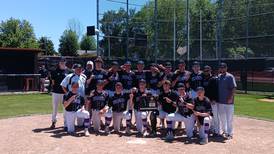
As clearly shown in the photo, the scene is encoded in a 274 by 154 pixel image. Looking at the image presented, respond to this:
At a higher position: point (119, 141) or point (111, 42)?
point (111, 42)

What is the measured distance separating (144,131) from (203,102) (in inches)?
64.7

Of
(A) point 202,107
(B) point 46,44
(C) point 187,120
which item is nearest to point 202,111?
(A) point 202,107

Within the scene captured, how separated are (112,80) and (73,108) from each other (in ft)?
4.27

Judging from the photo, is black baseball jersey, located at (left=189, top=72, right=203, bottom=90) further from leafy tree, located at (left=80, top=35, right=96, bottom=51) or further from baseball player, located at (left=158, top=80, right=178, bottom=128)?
leafy tree, located at (left=80, top=35, right=96, bottom=51)

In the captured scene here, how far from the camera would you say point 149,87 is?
11773 millimetres

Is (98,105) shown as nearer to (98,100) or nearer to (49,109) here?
(98,100)

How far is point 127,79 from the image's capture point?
11.6m

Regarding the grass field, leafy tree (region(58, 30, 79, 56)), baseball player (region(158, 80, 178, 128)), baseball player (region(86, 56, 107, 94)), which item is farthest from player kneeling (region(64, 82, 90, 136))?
leafy tree (region(58, 30, 79, 56))

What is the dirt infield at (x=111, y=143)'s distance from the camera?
28.8 feet

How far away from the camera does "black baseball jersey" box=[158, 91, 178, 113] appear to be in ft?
35.3

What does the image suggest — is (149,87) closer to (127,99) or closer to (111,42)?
(127,99)

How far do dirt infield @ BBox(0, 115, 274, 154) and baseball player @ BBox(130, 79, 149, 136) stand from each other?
0.69 metres

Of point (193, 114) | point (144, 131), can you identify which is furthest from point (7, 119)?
point (193, 114)

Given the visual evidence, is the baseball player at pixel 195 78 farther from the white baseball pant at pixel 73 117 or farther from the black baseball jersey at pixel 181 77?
the white baseball pant at pixel 73 117
